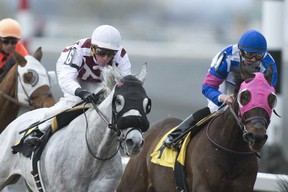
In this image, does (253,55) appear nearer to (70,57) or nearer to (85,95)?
(85,95)

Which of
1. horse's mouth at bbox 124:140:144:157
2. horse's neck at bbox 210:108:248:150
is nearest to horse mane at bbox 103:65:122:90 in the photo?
horse's mouth at bbox 124:140:144:157

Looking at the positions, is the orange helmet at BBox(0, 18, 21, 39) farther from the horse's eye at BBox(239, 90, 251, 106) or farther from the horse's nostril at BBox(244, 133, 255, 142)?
the horse's nostril at BBox(244, 133, 255, 142)

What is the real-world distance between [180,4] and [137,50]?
16.3 meters

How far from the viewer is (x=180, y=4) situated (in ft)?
167

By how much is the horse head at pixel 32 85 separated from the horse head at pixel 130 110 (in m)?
3.19

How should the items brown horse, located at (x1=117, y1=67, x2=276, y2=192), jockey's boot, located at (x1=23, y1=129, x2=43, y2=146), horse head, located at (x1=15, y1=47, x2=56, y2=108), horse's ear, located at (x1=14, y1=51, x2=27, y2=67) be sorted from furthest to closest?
horse's ear, located at (x1=14, y1=51, x2=27, y2=67) → horse head, located at (x1=15, y1=47, x2=56, y2=108) → jockey's boot, located at (x1=23, y1=129, x2=43, y2=146) → brown horse, located at (x1=117, y1=67, x2=276, y2=192)

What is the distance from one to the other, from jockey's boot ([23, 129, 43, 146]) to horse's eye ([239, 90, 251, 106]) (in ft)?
6.03

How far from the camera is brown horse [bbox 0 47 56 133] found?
11.1m

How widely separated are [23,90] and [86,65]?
2.34 meters

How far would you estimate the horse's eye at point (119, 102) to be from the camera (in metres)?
7.76

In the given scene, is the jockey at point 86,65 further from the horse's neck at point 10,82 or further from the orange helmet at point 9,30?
the orange helmet at point 9,30

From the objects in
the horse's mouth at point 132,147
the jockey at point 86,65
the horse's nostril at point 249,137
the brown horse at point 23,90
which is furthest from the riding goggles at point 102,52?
the brown horse at point 23,90

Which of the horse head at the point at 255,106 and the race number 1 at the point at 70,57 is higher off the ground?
the race number 1 at the point at 70,57

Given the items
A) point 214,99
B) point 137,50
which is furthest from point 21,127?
point 137,50
